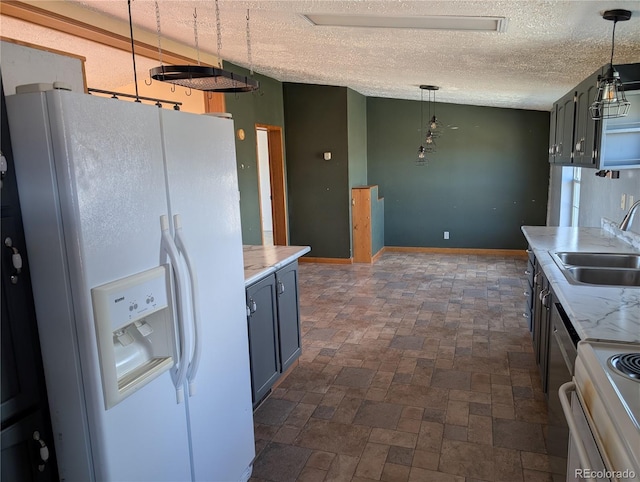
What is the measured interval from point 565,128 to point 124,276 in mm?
3597

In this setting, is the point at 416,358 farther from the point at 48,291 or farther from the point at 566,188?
the point at 566,188

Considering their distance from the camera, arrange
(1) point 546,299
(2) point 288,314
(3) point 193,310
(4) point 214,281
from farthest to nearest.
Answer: (2) point 288,314 → (1) point 546,299 → (4) point 214,281 → (3) point 193,310

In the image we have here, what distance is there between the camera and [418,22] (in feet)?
9.00

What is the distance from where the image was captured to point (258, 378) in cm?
274

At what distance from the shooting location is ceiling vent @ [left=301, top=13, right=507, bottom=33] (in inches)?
101

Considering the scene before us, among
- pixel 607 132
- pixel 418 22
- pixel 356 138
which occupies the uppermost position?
pixel 418 22

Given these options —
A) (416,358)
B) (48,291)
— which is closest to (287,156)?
(416,358)

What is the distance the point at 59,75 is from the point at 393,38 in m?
2.33

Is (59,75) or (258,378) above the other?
(59,75)

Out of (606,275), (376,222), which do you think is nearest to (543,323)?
(606,275)

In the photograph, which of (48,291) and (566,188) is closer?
(48,291)

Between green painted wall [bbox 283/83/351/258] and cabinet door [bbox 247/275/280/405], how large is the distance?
435 cm

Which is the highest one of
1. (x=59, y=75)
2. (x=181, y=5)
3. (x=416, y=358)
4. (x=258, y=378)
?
(x=181, y=5)

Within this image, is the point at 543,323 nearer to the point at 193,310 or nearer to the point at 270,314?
the point at 270,314
